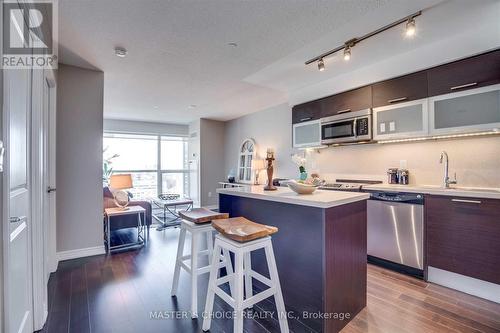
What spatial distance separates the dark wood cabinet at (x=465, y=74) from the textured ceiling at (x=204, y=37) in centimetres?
86

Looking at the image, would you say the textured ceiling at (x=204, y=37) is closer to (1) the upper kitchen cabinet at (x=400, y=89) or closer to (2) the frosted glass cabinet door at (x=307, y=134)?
(2) the frosted glass cabinet door at (x=307, y=134)

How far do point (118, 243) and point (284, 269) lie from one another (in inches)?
114

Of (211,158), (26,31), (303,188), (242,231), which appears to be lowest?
(242,231)

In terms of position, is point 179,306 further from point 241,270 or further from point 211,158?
point 211,158

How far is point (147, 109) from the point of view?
535 centimetres

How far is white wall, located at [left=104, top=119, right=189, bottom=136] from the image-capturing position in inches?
248

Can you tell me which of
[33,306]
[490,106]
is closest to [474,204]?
[490,106]

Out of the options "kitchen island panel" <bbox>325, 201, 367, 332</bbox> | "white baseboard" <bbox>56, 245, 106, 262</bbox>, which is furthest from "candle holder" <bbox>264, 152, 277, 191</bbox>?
"white baseboard" <bbox>56, 245, 106, 262</bbox>

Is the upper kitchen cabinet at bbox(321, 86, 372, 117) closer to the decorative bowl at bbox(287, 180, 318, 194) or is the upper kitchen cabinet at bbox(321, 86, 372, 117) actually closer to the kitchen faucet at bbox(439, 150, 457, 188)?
the kitchen faucet at bbox(439, 150, 457, 188)

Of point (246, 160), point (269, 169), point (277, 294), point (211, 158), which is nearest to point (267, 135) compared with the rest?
point (246, 160)

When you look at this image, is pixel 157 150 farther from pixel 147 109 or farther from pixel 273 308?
pixel 273 308

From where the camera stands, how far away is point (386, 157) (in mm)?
3217

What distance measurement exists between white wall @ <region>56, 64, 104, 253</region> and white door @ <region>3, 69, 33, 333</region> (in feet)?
5.25

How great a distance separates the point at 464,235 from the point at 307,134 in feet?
7.53
